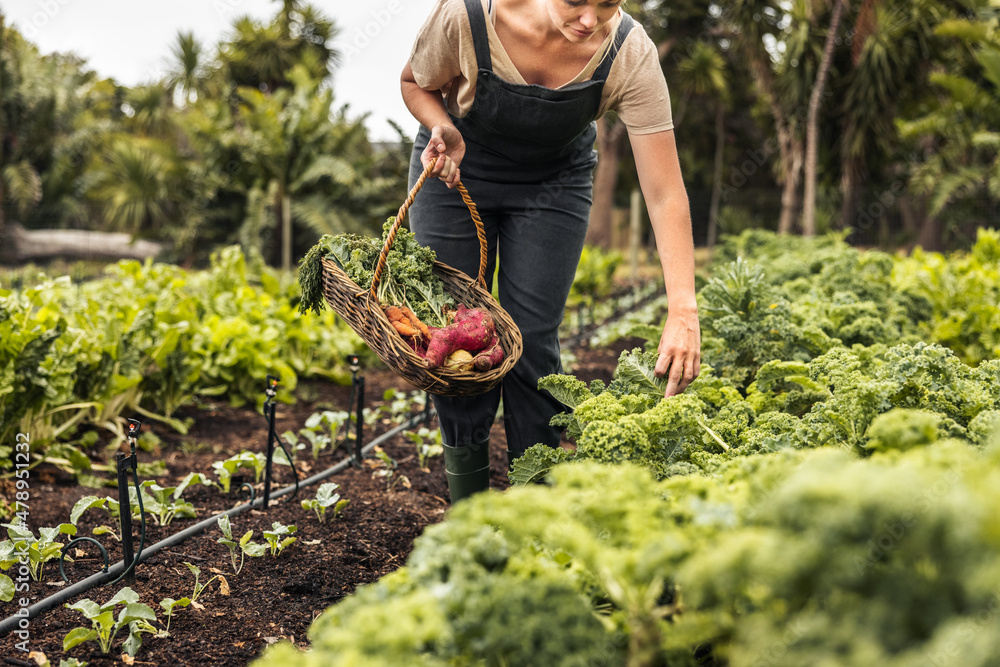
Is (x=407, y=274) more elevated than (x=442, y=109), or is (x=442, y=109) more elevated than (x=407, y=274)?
(x=442, y=109)

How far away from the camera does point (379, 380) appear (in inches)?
194

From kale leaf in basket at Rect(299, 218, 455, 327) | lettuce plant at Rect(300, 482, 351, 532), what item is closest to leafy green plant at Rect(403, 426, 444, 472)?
lettuce plant at Rect(300, 482, 351, 532)

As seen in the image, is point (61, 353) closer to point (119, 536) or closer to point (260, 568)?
point (119, 536)

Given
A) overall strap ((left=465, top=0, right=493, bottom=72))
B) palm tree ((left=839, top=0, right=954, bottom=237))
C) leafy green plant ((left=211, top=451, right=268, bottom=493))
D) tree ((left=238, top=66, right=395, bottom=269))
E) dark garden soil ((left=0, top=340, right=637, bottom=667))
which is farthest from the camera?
palm tree ((left=839, top=0, right=954, bottom=237))

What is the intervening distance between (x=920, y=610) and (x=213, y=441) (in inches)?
133

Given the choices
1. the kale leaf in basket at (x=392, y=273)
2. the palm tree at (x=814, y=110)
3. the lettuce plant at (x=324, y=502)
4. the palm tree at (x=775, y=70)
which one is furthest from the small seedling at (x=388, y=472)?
the palm tree at (x=775, y=70)

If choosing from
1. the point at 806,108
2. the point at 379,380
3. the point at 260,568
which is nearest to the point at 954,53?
the point at 806,108

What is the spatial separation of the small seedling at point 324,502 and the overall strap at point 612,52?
149 centimetres

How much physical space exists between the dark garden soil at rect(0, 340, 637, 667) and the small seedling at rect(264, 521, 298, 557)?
0.12ft

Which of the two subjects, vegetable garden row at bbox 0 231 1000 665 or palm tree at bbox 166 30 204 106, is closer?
vegetable garden row at bbox 0 231 1000 665

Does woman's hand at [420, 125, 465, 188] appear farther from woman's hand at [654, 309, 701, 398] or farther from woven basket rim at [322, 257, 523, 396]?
woman's hand at [654, 309, 701, 398]

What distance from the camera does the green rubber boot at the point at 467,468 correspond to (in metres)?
2.29

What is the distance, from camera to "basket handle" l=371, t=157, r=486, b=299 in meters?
1.87

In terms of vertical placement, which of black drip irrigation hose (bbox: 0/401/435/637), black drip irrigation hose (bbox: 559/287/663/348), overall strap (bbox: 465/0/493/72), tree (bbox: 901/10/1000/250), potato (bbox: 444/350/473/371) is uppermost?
tree (bbox: 901/10/1000/250)
